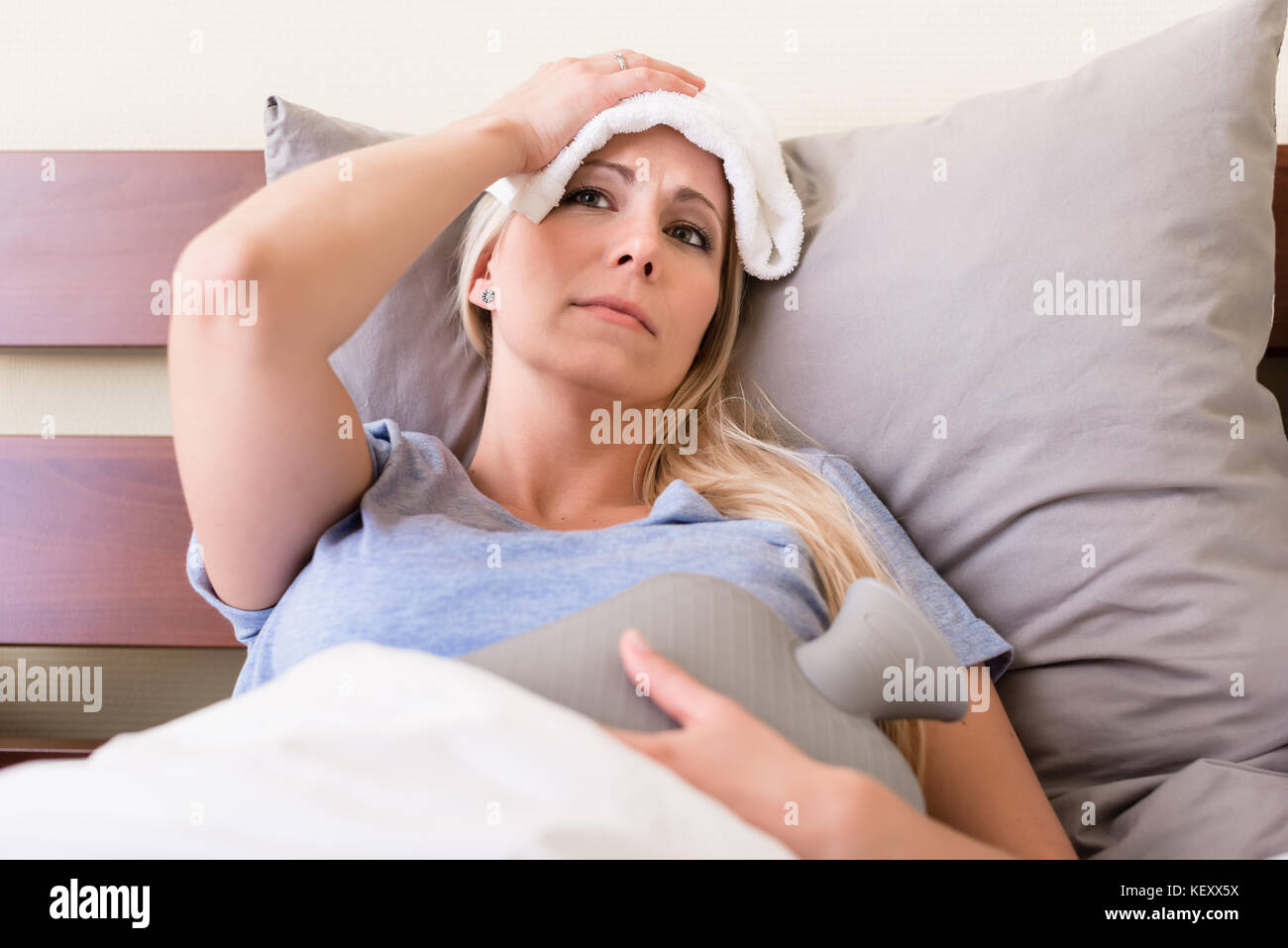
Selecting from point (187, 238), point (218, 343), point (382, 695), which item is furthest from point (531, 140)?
point (382, 695)

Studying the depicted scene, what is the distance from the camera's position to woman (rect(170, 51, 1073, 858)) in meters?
0.61

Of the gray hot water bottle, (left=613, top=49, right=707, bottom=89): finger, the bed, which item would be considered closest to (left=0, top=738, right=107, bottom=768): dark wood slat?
the bed

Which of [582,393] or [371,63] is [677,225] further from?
[371,63]

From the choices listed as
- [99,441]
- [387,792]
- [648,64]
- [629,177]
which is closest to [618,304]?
[629,177]

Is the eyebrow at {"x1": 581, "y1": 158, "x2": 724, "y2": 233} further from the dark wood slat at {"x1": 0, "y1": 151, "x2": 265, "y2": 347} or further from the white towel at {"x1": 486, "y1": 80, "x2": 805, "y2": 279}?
the dark wood slat at {"x1": 0, "y1": 151, "x2": 265, "y2": 347}

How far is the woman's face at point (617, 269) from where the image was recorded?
0.97 meters

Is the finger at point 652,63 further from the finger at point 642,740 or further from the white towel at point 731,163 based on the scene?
the finger at point 642,740

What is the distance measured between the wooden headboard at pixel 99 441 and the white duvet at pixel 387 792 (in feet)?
2.25

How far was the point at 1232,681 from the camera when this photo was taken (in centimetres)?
83

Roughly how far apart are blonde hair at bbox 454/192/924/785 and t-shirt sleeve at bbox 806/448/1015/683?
2cm

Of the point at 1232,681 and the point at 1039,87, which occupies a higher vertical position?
the point at 1039,87
